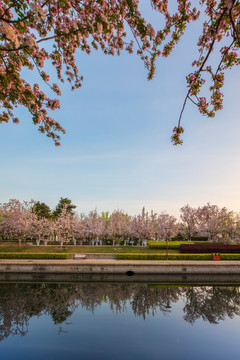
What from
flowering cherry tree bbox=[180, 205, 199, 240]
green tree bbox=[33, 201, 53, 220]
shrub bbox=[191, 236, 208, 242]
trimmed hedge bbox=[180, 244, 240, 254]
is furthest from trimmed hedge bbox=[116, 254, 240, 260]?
green tree bbox=[33, 201, 53, 220]

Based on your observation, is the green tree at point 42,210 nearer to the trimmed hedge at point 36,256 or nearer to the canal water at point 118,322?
the trimmed hedge at point 36,256

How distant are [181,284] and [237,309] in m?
4.92

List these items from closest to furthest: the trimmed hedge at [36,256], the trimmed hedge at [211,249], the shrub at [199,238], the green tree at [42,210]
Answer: the trimmed hedge at [36,256]
the trimmed hedge at [211,249]
the shrub at [199,238]
the green tree at [42,210]

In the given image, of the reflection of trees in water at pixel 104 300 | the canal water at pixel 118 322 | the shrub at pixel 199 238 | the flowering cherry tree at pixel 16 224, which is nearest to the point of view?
the canal water at pixel 118 322

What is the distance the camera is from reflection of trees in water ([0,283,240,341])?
1106cm

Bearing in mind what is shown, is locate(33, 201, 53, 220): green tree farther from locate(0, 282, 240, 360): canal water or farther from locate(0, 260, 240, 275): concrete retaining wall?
locate(0, 282, 240, 360): canal water

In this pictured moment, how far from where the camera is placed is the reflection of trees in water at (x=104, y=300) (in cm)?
1106

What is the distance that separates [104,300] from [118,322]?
2.86 m

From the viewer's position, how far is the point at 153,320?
1073cm

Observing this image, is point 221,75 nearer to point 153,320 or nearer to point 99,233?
point 153,320

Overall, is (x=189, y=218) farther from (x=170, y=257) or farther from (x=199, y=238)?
(x=170, y=257)

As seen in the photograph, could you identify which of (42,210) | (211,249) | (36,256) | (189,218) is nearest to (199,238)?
(189,218)

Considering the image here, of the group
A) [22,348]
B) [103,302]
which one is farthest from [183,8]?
[103,302]

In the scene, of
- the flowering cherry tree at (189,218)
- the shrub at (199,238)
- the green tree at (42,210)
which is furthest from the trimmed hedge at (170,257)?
the green tree at (42,210)
